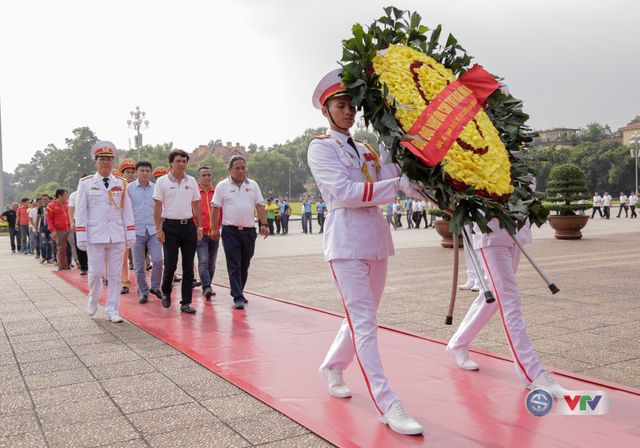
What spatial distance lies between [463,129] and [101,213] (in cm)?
484

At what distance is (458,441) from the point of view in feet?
10.3

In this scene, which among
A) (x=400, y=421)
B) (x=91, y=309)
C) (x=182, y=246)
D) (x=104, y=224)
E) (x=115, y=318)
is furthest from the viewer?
(x=182, y=246)

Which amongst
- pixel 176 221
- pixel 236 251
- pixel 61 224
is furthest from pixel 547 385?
pixel 61 224

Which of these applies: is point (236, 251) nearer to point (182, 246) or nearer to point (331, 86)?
point (182, 246)

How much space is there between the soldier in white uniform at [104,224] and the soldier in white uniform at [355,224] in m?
4.06

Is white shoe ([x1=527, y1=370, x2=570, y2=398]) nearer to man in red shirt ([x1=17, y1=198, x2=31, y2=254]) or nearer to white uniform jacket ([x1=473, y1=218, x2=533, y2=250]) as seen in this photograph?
white uniform jacket ([x1=473, y1=218, x2=533, y2=250])

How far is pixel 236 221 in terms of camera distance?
766 cm

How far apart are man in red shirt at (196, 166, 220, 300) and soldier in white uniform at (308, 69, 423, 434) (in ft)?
17.3

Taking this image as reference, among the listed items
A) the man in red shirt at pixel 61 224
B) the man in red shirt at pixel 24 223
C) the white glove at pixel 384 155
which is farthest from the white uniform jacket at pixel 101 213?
the man in red shirt at pixel 24 223

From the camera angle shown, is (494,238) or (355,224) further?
(494,238)

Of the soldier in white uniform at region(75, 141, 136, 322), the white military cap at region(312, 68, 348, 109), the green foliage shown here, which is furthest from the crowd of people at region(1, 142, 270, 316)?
the green foliage

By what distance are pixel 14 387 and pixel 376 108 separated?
Result: 3198 mm

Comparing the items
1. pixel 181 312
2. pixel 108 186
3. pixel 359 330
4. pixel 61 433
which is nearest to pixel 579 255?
pixel 181 312

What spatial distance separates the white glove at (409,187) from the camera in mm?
3332
